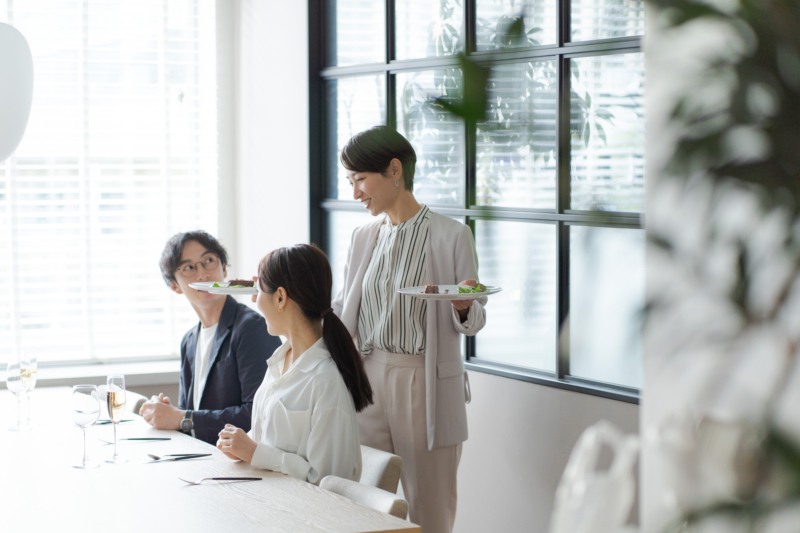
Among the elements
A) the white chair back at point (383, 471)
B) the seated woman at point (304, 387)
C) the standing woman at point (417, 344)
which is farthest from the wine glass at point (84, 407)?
the standing woman at point (417, 344)

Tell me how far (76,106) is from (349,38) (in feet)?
5.04

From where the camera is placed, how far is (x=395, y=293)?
107 inches

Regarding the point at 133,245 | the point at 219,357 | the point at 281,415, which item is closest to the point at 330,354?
the point at 281,415

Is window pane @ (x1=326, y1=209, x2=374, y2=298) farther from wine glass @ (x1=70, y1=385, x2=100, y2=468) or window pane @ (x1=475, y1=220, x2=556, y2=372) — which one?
wine glass @ (x1=70, y1=385, x2=100, y2=468)

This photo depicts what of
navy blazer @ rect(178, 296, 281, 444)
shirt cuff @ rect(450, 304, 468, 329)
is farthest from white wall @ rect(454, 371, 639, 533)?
navy blazer @ rect(178, 296, 281, 444)

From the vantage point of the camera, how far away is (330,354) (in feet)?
7.00

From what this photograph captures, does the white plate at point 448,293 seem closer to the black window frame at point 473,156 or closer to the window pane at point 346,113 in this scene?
the black window frame at point 473,156

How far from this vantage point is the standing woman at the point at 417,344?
8.68ft

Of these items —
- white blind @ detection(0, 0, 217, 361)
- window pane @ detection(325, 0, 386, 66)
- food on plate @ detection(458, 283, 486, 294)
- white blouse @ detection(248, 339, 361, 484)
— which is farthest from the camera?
white blind @ detection(0, 0, 217, 361)

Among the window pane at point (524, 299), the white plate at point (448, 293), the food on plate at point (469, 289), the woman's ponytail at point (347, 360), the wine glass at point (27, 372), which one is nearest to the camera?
the woman's ponytail at point (347, 360)

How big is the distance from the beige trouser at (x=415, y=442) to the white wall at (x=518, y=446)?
45 cm

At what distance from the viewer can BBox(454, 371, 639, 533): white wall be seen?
9.56 feet

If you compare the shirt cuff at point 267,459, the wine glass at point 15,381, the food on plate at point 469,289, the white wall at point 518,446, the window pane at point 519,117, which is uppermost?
the window pane at point 519,117

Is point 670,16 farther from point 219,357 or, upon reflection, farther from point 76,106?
point 76,106
